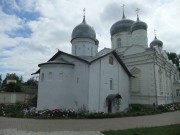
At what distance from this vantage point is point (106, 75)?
17.3m

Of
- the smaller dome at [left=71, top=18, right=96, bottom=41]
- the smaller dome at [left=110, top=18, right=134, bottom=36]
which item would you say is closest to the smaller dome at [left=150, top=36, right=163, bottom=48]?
the smaller dome at [left=110, top=18, right=134, bottom=36]

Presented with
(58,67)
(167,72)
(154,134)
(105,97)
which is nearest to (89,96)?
(105,97)

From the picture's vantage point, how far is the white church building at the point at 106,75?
15.7 m

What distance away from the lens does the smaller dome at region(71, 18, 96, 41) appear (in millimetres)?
20766

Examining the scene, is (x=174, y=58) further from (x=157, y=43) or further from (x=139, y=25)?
(x=139, y=25)

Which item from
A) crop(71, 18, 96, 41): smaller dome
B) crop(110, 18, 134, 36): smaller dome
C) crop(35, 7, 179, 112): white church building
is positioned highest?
crop(110, 18, 134, 36): smaller dome

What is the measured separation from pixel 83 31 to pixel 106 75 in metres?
6.85

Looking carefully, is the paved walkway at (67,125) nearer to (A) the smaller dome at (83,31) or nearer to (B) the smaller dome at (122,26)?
(A) the smaller dome at (83,31)

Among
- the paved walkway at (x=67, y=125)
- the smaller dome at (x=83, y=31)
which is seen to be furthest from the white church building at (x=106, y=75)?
the paved walkway at (x=67, y=125)

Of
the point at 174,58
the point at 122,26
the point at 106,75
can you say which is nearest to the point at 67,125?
the point at 106,75

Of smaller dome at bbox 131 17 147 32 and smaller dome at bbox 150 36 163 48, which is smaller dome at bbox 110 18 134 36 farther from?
smaller dome at bbox 150 36 163 48

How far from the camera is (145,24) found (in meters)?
23.5

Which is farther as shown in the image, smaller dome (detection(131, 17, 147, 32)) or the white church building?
smaller dome (detection(131, 17, 147, 32))

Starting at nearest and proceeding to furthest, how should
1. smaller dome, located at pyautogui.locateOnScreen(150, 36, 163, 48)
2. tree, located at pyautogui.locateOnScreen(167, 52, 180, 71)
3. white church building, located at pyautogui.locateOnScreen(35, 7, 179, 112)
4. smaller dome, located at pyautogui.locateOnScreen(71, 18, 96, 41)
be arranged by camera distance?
white church building, located at pyautogui.locateOnScreen(35, 7, 179, 112) → smaller dome, located at pyautogui.locateOnScreen(71, 18, 96, 41) → smaller dome, located at pyautogui.locateOnScreen(150, 36, 163, 48) → tree, located at pyautogui.locateOnScreen(167, 52, 180, 71)
